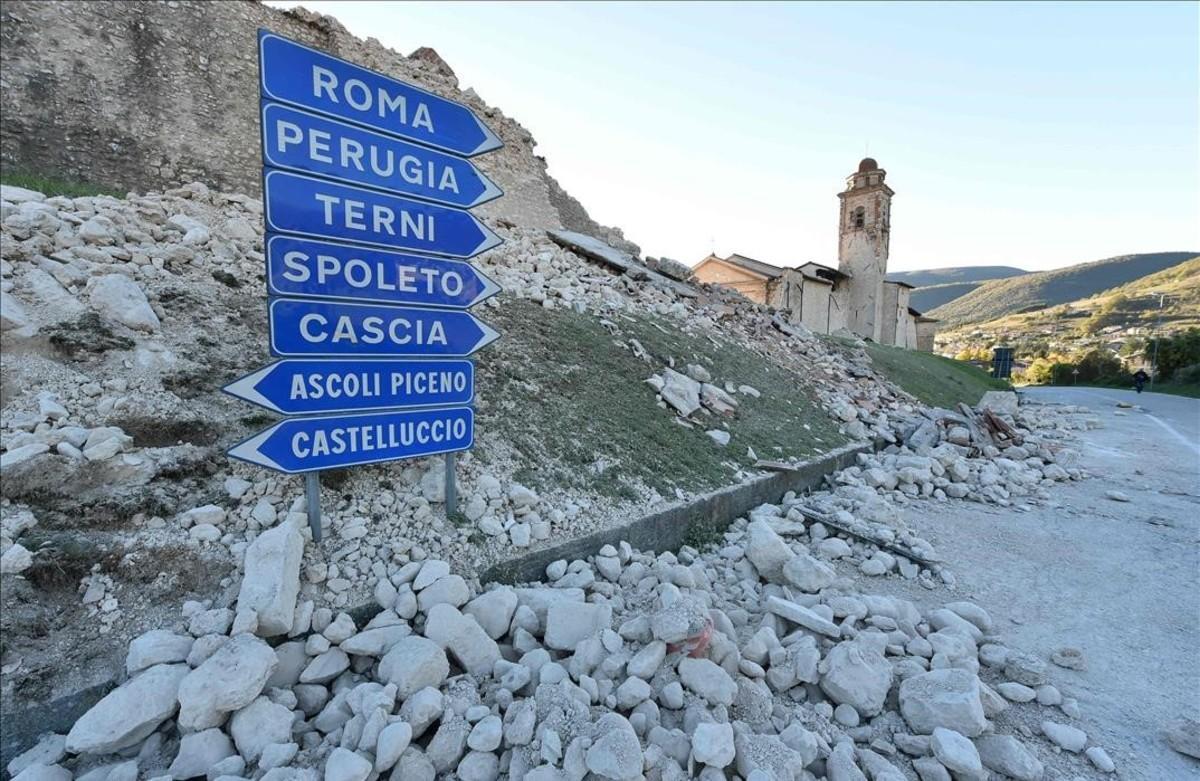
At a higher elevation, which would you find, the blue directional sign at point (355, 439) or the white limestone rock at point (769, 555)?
the blue directional sign at point (355, 439)

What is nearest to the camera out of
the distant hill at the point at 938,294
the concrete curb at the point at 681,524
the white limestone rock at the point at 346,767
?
the white limestone rock at the point at 346,767

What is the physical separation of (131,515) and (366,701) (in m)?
1.39

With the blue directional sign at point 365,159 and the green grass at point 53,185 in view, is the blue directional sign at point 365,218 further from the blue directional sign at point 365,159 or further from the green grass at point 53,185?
the green grass at point 53,185

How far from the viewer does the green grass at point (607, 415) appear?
373 cm

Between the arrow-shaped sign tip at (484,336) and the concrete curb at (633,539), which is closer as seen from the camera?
the concrete curb at (633,539)

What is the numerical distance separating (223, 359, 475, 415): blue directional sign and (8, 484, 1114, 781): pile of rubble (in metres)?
0.56

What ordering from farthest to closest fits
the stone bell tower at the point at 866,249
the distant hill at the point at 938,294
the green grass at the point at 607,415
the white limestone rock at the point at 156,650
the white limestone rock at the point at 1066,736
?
the distant hill at the point at 938,294
the stone bell tower at the point at 866,249
the green grass at the point at 607,415
the white limestone rock at the point at 1066,736
the white limestone rock at the point at 156,650

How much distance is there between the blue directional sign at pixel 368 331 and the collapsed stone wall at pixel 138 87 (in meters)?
7.57

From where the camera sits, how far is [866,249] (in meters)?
28.8

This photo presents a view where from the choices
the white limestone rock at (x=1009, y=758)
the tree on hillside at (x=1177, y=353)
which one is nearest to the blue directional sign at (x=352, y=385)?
the white limestone rock at (x=1009, y=758)

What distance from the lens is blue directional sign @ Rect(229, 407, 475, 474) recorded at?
2.29m

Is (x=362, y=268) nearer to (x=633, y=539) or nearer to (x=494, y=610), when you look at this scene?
(x=494, y=610)

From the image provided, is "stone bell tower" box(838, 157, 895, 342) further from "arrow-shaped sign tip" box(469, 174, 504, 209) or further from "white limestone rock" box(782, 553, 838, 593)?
"arrow-shaped sign tip" box(469, 174, 504, 209)

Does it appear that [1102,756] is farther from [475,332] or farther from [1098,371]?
[1098,371]
